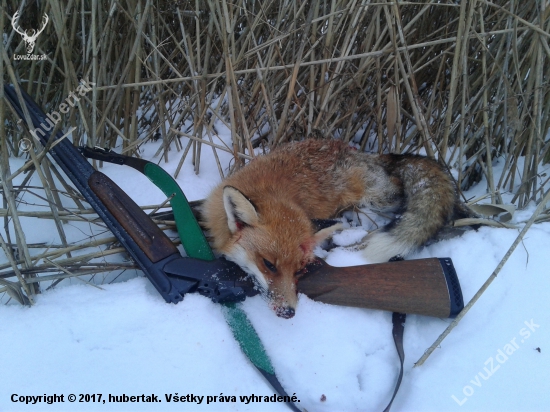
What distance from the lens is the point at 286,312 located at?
1.71 meters

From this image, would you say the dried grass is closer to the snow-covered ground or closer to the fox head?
the snow-covered ground

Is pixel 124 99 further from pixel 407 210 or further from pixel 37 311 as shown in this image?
pixel 407 210

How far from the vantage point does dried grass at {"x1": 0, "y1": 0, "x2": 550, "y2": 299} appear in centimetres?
233

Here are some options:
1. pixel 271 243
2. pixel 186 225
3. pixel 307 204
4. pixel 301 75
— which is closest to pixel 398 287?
pixel 271 243

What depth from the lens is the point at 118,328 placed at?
1.66 m

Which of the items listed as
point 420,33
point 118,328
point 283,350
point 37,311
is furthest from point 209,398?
point 420,33

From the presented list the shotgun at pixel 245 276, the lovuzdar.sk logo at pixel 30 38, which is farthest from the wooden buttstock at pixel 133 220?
the lovuzdar.sk logo at pixel 30 38

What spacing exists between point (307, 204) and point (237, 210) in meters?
0.62

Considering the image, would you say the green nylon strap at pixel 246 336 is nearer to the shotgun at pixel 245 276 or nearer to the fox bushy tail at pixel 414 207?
the shotgun at pixel 245 276

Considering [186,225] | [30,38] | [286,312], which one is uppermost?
[30,38]

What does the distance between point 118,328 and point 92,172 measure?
2.70ft

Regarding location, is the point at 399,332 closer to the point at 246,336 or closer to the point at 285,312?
the point at 285,312

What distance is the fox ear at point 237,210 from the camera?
184 centimetres

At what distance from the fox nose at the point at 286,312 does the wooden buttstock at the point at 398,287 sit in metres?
0.18
